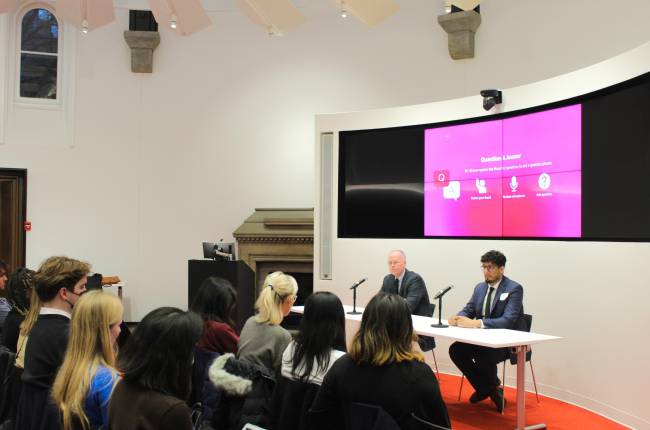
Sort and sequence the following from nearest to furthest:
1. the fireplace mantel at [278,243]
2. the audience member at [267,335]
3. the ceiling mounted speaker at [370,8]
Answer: the audience member at [267,335] → the ceiling mounted speaker at [370,8] → the fireplace mantel at [278,243]

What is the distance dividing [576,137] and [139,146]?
6.35 meters

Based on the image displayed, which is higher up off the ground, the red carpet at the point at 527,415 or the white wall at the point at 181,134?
the white wall at the point at 181,134

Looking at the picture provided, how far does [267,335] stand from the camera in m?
3.36

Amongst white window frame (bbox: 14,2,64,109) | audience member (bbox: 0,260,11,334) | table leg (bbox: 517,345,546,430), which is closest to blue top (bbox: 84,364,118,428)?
audience member (bbox: 0,260,11,334)

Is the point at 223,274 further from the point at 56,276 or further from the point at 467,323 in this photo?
the point at 56,276

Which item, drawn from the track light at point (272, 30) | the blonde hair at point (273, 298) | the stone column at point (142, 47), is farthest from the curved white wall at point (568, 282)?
the stone column at point (142, 47)

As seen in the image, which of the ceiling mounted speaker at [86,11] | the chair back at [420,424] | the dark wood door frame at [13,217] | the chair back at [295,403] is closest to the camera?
the chair back at [420,424]

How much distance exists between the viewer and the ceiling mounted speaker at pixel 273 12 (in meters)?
6.29

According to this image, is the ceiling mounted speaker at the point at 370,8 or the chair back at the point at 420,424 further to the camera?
the ceiling mounted speaker at the point at 370,8

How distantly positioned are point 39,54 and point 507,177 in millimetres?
7128

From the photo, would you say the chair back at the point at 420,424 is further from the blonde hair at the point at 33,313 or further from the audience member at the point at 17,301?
the audience member at the point at 17,301

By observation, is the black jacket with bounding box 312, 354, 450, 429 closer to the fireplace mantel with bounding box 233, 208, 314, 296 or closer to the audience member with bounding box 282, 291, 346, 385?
the audience member with bounding box 282, 291, 346, 385

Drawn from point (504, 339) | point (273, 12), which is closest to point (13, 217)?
point (273, 12)

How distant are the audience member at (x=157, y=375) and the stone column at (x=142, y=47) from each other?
8.27m
